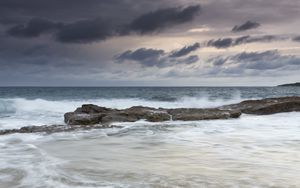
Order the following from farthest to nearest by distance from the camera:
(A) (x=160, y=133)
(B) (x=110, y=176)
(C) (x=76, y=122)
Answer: (C) (x=76, y=122) < (A) (x=160, y=133) < (B) (x=110, y=176)

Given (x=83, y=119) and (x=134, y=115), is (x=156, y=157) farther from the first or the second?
(x=134, y=115)

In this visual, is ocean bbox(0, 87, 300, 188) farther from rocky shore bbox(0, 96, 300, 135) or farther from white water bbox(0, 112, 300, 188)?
rocky shore bbox(0, 96, 300, 135)

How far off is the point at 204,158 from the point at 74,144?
335 centimetres

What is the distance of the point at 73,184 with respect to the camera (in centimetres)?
538

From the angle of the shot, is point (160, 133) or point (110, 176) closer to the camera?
point (110, 176)

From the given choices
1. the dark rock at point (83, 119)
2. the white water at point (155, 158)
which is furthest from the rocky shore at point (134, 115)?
the white water at point (155, 158)

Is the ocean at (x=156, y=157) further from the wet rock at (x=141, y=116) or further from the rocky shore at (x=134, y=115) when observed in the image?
the wet rock at (x=141, y=116)

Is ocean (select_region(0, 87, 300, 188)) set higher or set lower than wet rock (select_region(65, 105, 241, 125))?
lower

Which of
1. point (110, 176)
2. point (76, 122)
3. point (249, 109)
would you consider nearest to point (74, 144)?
point (110, 176)

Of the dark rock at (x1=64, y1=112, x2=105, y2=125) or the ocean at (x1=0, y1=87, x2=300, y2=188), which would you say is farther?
the dark rock at (x1=64, y1=112, x2=105, y2=125)

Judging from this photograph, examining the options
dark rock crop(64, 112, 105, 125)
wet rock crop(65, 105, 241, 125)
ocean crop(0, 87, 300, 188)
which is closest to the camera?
ocean crop(0, 87, 300, 188)

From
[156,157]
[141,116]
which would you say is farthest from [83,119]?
[156,157]

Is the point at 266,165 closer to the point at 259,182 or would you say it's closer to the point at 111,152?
the point at 259,182

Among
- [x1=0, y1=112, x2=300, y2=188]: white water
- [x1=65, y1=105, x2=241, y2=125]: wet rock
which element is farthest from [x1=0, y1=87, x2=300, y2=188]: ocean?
[x1=65, y1=105, x2=241, y2=125]: wet rock
